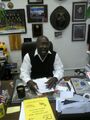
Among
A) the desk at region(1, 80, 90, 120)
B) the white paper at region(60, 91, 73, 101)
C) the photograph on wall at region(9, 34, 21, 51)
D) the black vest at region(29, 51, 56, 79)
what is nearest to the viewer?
the desk at region(1, 80, 90, 120)

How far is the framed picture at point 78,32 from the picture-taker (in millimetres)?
2918

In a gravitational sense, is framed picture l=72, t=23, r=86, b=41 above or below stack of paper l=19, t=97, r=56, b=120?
above

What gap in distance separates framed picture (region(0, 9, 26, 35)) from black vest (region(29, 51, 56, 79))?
94 centimetres

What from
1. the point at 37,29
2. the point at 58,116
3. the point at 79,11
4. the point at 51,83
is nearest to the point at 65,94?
the point at 51,83

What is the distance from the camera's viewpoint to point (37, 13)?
278cm

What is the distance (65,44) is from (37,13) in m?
0.69

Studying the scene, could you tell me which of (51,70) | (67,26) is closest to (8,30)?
(67,26)

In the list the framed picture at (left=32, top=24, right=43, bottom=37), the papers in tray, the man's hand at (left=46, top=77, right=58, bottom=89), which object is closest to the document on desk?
the man's hand at (left=46, top=77, right=58, bottom=89)

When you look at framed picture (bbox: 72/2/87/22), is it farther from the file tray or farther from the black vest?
the file tray

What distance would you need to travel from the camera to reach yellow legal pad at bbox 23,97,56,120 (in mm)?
1193

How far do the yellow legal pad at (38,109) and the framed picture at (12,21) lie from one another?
5.49ft

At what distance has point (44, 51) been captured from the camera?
197 cm

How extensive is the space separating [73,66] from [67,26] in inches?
28.5

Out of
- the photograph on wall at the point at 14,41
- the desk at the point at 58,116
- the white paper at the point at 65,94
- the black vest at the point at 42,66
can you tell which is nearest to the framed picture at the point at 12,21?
the photograph on wall at the point at 14,41
